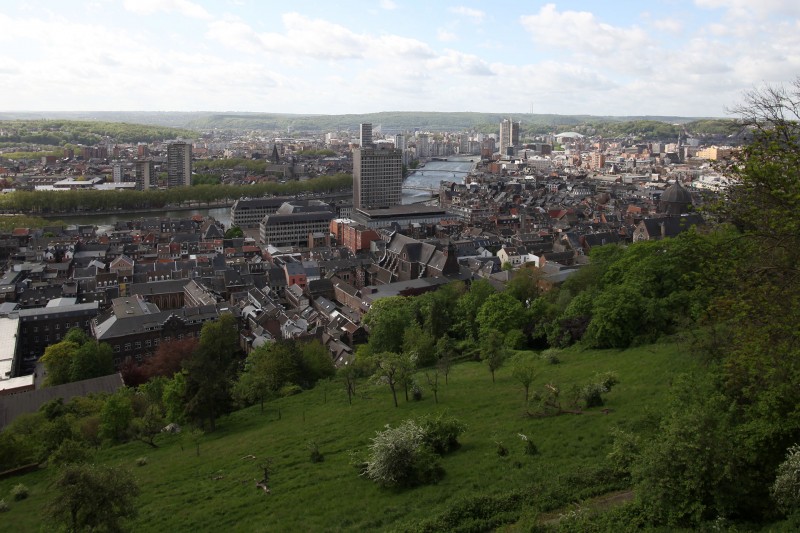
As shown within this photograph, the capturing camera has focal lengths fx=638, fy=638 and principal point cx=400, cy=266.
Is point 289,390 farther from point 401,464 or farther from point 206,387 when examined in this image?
point 401,464

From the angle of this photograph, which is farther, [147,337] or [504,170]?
[504,170]

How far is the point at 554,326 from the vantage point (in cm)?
2647

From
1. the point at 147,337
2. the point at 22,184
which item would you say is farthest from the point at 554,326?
the point at 22,184

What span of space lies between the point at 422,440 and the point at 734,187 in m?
8.02

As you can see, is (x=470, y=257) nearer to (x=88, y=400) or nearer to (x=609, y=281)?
(x=609, y=281)

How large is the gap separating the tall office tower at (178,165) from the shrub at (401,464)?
102617 mm

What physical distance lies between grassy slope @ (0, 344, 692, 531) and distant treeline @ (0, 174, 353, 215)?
76.8 m

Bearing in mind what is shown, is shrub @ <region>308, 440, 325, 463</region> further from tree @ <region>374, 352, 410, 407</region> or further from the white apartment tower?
the white apartment tower

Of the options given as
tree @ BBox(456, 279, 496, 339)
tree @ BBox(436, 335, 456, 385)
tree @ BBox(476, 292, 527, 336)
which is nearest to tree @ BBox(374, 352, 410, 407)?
tree @ BBox(436, 335, 456, 385)

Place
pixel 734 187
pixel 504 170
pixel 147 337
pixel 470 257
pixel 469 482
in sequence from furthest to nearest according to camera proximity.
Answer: pixel 504 170
pixel 470 257
pixel 147 337
pixel 469 482
pixel 734 187

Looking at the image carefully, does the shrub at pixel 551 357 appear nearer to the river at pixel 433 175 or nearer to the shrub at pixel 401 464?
the shrub at pixel 401 464

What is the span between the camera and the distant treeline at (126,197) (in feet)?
280

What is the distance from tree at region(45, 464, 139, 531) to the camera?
10992 millimetres

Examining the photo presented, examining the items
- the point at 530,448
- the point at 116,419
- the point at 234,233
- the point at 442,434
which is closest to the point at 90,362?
the point at 116,419
